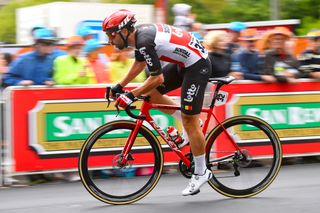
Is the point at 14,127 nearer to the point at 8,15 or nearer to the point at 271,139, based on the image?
the point at 271,139

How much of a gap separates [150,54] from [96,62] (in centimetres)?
315

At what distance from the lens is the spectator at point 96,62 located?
8758 millimetres

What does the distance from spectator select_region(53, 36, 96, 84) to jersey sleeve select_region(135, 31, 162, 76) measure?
2.72 m

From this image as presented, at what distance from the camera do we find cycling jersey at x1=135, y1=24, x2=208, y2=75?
5867 mm

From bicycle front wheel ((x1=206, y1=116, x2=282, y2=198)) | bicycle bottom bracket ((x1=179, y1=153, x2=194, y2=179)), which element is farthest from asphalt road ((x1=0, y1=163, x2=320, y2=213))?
bicycle bottom bracket ((x1=179, y1=153, x2=194, y2=179))

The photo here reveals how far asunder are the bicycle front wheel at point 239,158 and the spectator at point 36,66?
2752mm

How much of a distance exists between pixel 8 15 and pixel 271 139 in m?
25.9

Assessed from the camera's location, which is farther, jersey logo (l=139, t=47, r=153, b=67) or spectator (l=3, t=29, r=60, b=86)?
spectator (l=3, t=29, r=60, b=86)

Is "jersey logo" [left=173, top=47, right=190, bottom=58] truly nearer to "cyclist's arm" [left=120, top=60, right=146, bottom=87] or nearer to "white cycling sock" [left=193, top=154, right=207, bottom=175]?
"cyclist's arm" [left=120, top=60, right=146, bottom=87]

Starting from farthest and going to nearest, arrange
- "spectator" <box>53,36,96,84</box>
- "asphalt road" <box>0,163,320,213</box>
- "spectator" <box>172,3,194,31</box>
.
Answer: "spectator" <box>172,3,194,31</box> < "spectator" <box>53,36,96,84</box> < "asphalt road" <box>0,163,320,213</box>

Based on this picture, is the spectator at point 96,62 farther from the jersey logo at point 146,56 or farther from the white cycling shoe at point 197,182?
the jersey logo at point 146,56

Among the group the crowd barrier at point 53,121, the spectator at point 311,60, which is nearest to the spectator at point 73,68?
the crowd barrier at point 53,121

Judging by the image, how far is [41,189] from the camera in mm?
7613

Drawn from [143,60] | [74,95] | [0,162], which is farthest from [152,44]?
[0,162]
